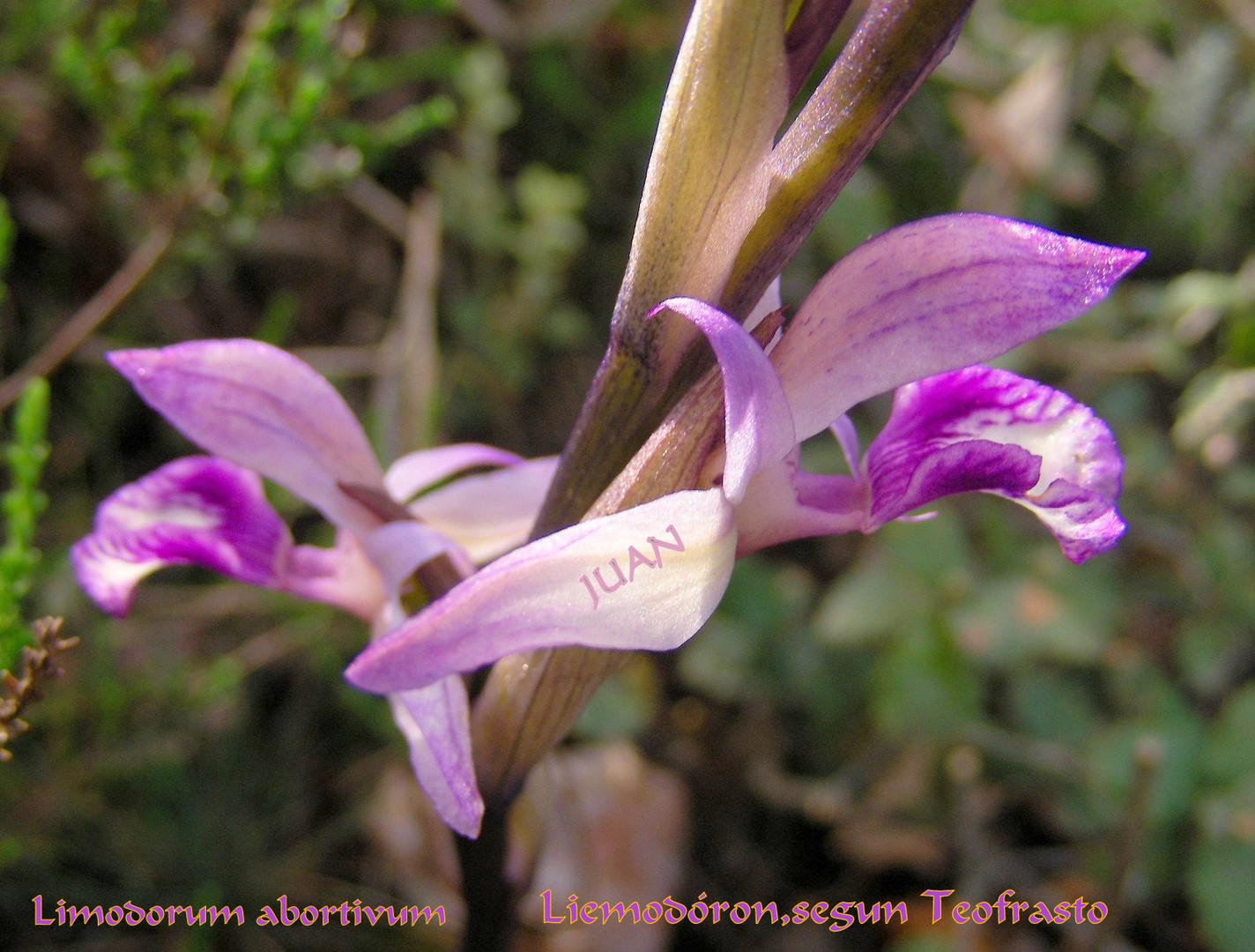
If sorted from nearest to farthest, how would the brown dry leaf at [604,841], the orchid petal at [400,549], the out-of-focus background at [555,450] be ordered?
the orchid petal at [400,549] → the out-of-focus background at [555,450] → the brown dry leaf at [604,841]

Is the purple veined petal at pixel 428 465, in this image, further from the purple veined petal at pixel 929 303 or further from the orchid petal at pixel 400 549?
the purple veined petal at pixel 929 303

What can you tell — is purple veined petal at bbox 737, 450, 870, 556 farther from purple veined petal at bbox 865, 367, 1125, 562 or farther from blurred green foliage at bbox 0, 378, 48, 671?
blurred green foliage at bbox 0, 378, 48, 671

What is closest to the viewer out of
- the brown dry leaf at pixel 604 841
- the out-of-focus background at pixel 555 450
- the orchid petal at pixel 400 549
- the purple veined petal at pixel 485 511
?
the orchid petal at pixel 400 549

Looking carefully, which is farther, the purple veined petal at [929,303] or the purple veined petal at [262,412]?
the purple veined petal at [262,412]

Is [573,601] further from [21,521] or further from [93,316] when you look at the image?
[93,316]

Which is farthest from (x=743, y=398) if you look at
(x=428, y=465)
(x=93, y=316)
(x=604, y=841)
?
(x=604, y=841)

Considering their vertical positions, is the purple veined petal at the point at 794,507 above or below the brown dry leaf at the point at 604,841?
above

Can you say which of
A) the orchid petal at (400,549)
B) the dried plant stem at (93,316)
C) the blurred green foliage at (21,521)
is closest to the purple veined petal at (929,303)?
the orchid petal at (400,549)

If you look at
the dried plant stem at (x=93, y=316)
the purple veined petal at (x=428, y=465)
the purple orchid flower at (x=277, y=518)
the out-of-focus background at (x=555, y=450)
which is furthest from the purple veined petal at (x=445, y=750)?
the dried plant stem at (x=93, y=316)
